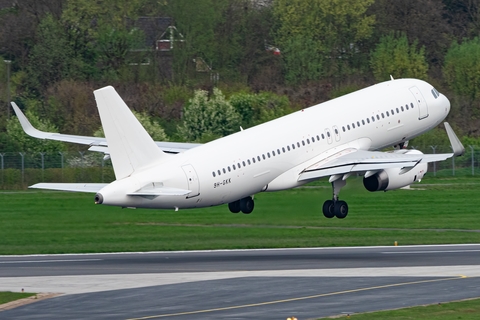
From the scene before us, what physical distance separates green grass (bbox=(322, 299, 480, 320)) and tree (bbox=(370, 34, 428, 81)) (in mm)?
79946

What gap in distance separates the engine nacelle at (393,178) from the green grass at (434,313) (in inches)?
720

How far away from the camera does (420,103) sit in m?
63.1

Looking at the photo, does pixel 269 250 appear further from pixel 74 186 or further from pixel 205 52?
pixel 205 52

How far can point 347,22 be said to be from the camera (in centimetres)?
13350

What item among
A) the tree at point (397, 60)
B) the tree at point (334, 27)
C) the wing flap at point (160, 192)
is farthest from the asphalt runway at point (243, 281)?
the tree at point (334, 27)

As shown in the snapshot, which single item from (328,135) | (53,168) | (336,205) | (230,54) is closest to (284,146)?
(328,135)

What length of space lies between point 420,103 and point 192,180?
16.1 metres

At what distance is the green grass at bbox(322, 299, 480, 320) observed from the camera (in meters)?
37.5

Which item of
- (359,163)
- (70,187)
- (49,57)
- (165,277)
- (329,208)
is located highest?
(49,57)

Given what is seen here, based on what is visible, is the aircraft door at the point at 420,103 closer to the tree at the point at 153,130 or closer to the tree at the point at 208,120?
the tree at the point at 153,130

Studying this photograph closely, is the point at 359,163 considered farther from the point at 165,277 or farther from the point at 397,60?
the point at 397,60

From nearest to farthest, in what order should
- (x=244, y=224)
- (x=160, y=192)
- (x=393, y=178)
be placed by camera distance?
1. (x=160, y=192)
2. (x=393, y=178)
3. (x=244, y=224)

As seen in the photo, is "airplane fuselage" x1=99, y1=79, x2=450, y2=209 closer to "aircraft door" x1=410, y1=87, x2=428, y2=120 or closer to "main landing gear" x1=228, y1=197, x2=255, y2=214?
"aircraft door" x1=410, y1=87, x2=428, y2=120

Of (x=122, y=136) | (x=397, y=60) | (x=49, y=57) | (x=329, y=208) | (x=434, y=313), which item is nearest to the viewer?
(x=434, y=313)
